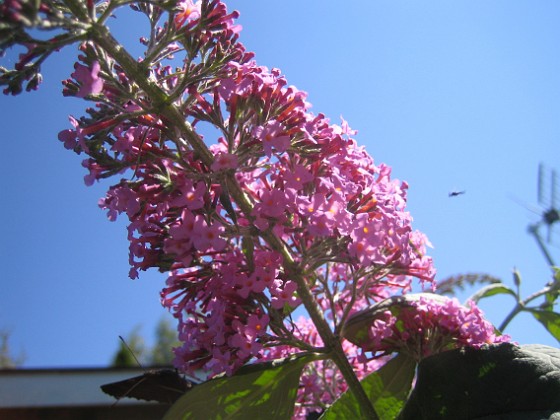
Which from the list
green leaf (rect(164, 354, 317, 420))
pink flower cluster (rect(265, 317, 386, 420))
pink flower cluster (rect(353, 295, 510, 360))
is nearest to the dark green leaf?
pink flower cluster (rect(353, 295, 510, 360))

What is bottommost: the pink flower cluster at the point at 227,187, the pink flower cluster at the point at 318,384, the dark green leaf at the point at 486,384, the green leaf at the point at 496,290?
the dark green leaf at the point at 486,384

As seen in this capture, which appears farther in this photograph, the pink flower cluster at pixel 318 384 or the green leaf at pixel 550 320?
the green leaf at pixel 550 320

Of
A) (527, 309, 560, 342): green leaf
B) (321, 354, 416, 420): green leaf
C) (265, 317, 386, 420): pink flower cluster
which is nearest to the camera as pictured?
(321, 354, 416, 420): green leaf

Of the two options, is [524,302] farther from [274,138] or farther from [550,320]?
[274,138]

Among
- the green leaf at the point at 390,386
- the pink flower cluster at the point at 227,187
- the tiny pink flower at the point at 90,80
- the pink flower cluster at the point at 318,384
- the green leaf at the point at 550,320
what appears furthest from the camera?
the green leaf at the point at 550,320

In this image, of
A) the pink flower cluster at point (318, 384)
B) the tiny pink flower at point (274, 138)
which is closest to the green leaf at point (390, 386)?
the pink flower cluster at point (318, 384)

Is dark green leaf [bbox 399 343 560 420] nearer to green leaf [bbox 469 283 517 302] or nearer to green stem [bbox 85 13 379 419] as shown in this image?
green stem [bbox 85 13 379 419]

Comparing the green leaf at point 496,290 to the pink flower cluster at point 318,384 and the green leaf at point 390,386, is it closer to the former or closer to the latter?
the pink flower cluster at point 318,384
